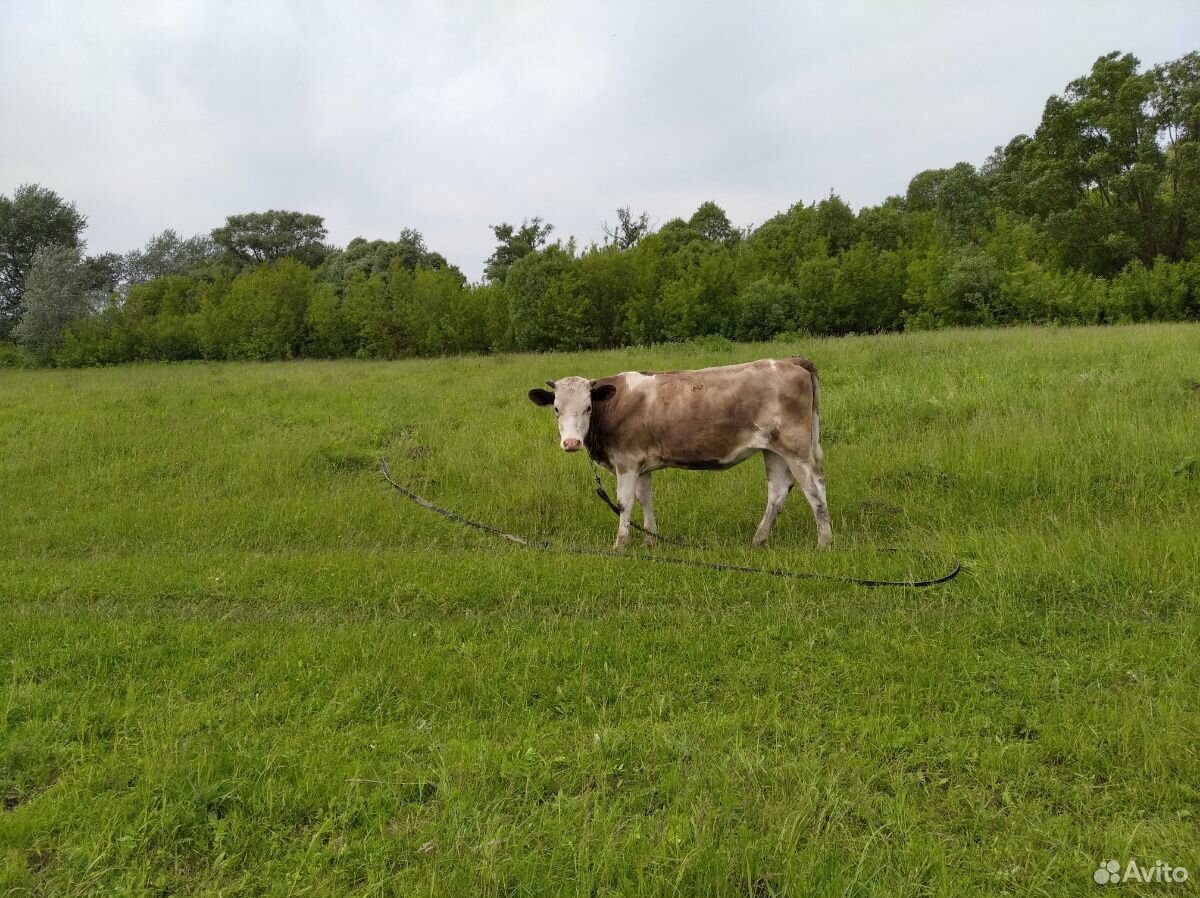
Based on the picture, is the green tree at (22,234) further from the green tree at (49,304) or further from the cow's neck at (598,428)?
the cow's neck at (598,428)

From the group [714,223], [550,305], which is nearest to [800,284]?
[550,305]

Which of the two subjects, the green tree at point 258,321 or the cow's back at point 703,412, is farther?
the green tree at point 258,321

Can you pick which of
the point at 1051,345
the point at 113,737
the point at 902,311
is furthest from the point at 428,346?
the point at 113,737

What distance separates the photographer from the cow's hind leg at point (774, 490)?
8.10 meters

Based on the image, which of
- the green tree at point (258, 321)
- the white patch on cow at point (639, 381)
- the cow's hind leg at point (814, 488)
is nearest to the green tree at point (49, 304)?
the green tree at point (258, 321)

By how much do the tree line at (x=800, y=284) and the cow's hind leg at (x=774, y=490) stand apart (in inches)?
781

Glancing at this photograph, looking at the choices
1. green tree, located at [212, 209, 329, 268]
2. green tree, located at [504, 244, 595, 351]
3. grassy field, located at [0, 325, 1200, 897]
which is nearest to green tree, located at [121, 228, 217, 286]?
green tree, located at [212, 209, 329, 268]

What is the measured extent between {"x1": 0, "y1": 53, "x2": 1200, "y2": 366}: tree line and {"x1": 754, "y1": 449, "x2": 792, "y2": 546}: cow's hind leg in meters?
19.8

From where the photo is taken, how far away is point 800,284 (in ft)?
109

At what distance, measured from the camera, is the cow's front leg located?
8.00 metres

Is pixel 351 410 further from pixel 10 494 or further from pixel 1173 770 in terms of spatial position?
pixel 1173 770

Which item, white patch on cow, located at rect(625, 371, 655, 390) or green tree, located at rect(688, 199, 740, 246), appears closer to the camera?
white patch on cow, located at rect(625, 371, 655, 390)

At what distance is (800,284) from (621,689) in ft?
104

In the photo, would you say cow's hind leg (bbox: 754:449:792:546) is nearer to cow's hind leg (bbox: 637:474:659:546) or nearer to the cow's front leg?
cow's hind leg (bbox: 637:474:659:546)
